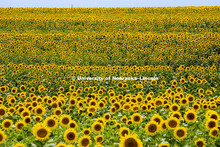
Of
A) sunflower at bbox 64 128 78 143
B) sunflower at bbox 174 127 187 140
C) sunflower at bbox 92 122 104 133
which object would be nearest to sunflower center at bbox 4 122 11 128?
sunflower at bbox 64 128 78 143

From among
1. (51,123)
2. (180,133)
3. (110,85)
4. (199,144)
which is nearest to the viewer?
(199,144)

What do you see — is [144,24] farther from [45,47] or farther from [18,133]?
[18,133]

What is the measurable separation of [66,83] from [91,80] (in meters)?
0.97

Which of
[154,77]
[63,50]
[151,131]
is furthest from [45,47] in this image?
[151,131]

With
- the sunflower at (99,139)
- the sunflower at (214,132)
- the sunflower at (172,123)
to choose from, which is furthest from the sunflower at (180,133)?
the sunflower at (99,139)

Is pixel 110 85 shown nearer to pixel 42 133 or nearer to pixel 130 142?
pixel 42 133

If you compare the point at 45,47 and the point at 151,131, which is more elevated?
the point at 45,47

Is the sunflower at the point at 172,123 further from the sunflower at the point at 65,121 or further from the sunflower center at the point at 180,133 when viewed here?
the sunflower at the point at 65,121

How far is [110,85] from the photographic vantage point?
28.9ft

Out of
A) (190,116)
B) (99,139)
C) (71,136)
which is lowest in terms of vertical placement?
(99,139)

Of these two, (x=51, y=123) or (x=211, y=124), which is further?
(x=51, y=123)

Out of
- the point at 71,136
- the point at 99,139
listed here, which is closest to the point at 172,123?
the point at 99,139

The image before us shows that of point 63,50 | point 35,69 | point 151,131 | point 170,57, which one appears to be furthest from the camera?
point 63,50

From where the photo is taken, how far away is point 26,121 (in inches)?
175
